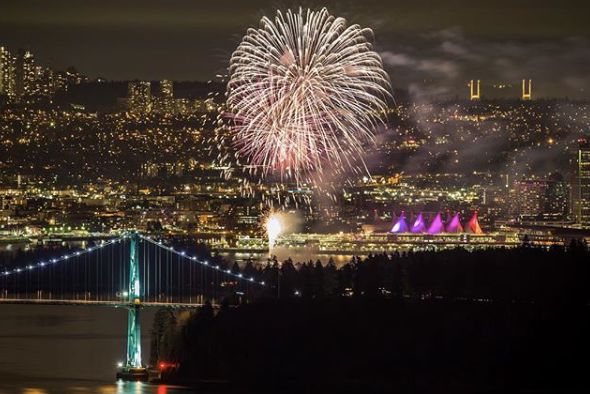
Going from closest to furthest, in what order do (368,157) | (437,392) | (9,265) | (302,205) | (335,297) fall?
(437,392) < (335,297) < (9,265) < (302,205) < (368,157)

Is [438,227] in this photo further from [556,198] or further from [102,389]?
[102,389]

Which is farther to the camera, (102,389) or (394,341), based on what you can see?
(394,341)

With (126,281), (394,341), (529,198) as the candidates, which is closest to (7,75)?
(529,198)

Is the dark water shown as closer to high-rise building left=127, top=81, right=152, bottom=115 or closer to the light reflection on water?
the light reflection on water

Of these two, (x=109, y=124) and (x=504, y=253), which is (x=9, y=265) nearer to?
(x=504, y=253)

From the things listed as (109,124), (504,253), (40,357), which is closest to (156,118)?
(109,124)

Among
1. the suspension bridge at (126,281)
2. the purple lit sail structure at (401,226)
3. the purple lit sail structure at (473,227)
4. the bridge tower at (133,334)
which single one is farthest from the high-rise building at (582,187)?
the bridge tower at (133,334)
